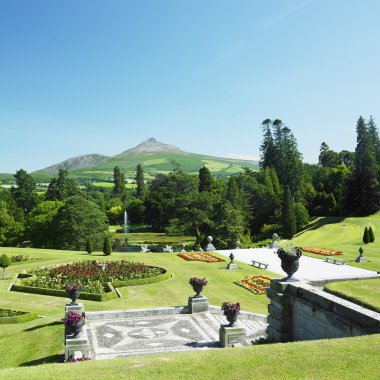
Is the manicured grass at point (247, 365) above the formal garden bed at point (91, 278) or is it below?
above

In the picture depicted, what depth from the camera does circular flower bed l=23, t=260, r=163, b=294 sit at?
27.7m

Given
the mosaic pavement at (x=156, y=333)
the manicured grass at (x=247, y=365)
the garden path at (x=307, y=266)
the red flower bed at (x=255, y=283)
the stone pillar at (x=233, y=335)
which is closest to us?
the manicured grass at (x=247, y=365)

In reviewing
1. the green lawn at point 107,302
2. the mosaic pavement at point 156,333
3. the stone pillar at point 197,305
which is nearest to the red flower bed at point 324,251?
the green lawn at point 107,302

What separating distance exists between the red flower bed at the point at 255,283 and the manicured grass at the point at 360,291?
1307 cm

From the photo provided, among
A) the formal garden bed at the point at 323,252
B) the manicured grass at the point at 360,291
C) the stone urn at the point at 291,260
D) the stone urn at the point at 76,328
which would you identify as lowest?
the formal garden bed at the point at 323,252

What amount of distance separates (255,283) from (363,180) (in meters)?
50.9

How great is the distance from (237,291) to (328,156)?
110 meters

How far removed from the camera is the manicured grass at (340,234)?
150 ft

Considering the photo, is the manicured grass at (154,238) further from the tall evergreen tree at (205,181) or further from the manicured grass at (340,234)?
the manicured grass at (340,234)

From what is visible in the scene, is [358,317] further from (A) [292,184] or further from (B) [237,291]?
(A) [292,184]

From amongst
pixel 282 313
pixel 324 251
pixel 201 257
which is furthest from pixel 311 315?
pixel 324 251

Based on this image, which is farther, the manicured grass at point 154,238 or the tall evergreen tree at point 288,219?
the manicured grass at point 154,238

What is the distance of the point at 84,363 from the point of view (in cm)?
922

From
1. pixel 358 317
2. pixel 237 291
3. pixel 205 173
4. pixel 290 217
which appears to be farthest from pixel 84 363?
pixel 205 173
